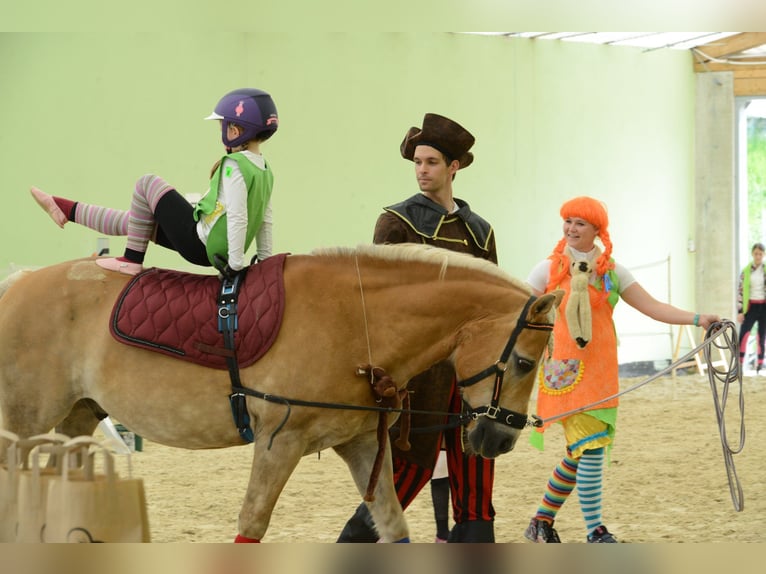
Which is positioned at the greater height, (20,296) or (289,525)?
(20,296)

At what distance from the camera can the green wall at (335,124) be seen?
23.5 ft

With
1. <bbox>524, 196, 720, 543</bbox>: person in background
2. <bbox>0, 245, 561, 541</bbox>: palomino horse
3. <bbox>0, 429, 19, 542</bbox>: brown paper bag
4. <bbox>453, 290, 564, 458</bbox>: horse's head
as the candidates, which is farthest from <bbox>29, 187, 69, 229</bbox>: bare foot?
<bbox>524, 196, 720, 543</bbox>: person in background

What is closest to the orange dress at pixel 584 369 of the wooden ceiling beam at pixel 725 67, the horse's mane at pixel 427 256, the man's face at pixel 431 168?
the man's face at pixel 431 168

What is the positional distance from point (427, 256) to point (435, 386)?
1.90 feet

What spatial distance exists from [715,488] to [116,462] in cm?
410

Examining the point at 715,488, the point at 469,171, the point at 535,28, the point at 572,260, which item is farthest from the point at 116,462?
the point at 469,171

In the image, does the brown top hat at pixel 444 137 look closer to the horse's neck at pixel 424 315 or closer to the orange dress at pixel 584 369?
the horse's neck at pixel 424 315

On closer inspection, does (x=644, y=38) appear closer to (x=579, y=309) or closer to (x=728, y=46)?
(x=728, y=46)

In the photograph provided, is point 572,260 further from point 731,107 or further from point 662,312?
point 731,107

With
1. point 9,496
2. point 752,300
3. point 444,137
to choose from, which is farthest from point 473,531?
point 752,300

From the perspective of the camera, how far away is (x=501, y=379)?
2.92 metres

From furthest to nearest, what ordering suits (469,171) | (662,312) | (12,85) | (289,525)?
(469,171)
(12,85)
(289,525)
(662,312)

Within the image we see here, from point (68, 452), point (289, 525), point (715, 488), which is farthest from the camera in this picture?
point (715, 488)

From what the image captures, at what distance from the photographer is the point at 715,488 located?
585cm
